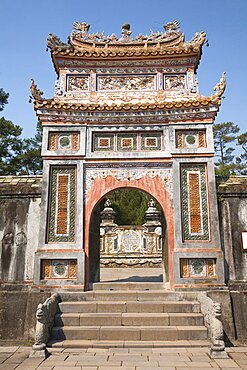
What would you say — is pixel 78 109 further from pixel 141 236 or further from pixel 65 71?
pixel 141 236

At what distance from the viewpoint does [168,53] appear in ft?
34.1

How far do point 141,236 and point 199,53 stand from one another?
12174 mm

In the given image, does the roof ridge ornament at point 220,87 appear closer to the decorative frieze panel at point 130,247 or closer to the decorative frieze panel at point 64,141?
the decorative frieze panel at point 64,141

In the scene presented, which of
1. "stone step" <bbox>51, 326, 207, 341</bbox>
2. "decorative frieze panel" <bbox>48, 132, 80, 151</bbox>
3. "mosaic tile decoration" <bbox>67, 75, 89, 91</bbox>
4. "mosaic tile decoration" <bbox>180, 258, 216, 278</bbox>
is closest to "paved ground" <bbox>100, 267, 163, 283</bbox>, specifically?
"mosaic tile decoration" <bbox>180, 258, 216, 278</bbox>

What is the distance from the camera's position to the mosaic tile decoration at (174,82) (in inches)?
409

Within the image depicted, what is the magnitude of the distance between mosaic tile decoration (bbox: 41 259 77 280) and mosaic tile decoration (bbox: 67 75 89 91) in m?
5.07

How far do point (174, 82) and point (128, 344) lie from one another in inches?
286

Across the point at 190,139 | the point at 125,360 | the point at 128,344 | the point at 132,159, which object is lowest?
the point at 125,360

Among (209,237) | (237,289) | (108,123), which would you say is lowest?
(237,289)

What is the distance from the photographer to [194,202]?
900 centimetres

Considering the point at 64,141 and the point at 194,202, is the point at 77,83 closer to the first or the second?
the point at 64,141

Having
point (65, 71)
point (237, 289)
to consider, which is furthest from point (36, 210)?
point (237, 289)

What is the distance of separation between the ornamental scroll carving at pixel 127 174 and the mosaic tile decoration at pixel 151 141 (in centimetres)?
63

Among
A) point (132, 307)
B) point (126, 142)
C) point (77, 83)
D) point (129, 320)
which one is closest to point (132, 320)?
point (129, 320)
